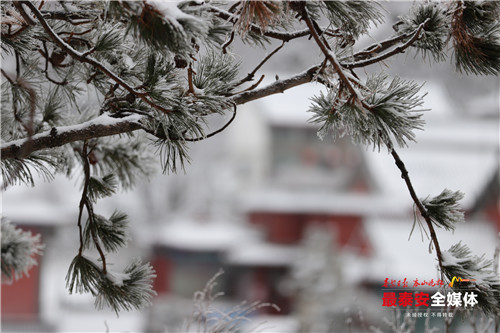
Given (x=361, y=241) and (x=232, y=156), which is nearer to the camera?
(x=361, y=241)

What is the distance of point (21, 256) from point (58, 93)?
51 cm

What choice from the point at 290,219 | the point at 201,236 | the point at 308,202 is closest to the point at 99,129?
the point at 201,236

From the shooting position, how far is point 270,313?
9172mm

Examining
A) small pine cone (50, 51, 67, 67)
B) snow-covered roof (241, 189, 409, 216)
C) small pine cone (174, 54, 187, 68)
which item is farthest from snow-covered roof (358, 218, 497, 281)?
small pine cone (174, 54, 187, 68)

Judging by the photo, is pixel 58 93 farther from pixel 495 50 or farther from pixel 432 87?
pixel 432 87

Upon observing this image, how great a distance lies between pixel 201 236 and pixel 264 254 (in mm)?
1056

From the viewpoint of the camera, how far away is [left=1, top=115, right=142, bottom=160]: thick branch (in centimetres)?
111

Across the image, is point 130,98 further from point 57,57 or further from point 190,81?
point 57,57

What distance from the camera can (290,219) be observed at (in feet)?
30.7

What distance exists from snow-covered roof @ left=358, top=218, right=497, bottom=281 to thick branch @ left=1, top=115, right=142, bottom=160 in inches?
186

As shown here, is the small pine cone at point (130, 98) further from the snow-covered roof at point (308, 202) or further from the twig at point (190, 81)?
the snow-covered roof at point (308, 202)

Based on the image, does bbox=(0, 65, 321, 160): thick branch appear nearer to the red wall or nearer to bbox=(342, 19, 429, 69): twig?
bbox=(342, 19, 429, 69): twig

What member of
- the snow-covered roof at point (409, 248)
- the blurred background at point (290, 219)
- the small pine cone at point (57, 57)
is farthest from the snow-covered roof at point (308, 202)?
the small pine cone at point (57, 57)

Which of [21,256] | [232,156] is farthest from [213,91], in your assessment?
[232,156]
